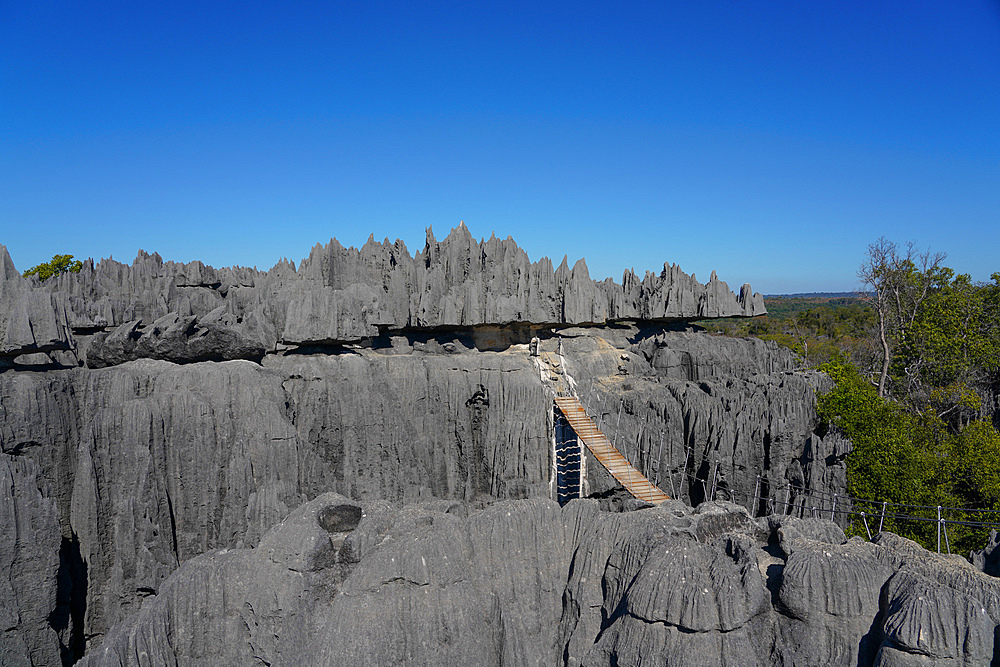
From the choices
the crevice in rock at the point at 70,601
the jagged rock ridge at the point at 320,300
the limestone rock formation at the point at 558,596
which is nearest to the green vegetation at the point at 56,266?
the jagged rock ridge at the point at 320,300

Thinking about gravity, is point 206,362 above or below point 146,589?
above

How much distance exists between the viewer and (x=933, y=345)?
2525 centimetres

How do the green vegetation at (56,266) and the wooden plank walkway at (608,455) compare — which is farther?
the green vegetation at (56,266)

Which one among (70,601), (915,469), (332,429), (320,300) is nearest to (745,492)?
(915,469)

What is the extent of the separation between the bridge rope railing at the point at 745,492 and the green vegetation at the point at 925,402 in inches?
6.8

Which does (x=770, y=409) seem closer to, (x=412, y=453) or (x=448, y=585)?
(x=412, y=453)

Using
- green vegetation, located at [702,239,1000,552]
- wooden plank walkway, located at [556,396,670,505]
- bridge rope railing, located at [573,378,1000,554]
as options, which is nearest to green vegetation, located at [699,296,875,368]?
green vegetation, located at [702,239,1000,552]

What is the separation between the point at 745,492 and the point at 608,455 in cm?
527

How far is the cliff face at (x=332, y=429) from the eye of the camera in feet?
26.3

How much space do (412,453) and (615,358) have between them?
387 inches

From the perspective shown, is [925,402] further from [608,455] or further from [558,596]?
[558,596]

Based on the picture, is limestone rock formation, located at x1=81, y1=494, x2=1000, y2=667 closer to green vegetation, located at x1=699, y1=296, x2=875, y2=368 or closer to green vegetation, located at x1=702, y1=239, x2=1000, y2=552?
green vegetation, located at x1=702, y1=239, x2=1000, y2=552

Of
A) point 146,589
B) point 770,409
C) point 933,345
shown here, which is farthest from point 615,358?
point 146,589

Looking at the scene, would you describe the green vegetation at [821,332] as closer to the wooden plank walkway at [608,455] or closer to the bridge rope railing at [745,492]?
the bridge rope railing at [745,492]
